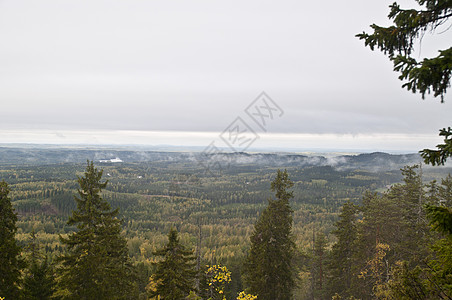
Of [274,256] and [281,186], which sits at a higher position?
[281,186]

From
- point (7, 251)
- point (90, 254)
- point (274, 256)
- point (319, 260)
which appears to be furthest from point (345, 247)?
point (7, 251)

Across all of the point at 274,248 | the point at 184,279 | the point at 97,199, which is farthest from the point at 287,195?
the point at 97,199

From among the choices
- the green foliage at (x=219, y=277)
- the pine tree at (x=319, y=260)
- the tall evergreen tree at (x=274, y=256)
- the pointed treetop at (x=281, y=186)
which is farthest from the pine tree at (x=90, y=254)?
the pine tree at (x=319, y=260)

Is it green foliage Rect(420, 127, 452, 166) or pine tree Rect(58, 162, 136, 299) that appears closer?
green foliage Rect(420, 127, 452, 166)

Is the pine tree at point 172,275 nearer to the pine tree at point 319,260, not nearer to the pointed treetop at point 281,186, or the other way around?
the pointed treetop at point 281,186

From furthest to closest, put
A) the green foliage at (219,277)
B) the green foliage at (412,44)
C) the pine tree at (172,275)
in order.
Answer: the pine tree at (172,275)
the green foliage at (219,277)
the green foliage at (412,44)

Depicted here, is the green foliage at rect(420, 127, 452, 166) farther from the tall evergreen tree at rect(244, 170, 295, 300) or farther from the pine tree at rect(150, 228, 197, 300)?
the tall evergreen tree at rect(244, 170, 295, 300)

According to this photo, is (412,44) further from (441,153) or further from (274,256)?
(274,256)

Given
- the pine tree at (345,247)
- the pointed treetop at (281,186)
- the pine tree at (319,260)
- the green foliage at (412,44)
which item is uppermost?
the green foliage at (412,44)

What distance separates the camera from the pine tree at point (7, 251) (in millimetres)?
15992

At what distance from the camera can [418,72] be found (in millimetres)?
5539

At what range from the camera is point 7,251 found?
16.1 m

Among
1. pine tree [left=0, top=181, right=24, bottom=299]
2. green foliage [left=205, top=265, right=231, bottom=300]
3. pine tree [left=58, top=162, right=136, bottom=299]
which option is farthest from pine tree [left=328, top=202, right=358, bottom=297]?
pine tree [left=0, top=181, right=24, bottom=299]

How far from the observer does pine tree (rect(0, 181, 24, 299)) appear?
52.5 ft
